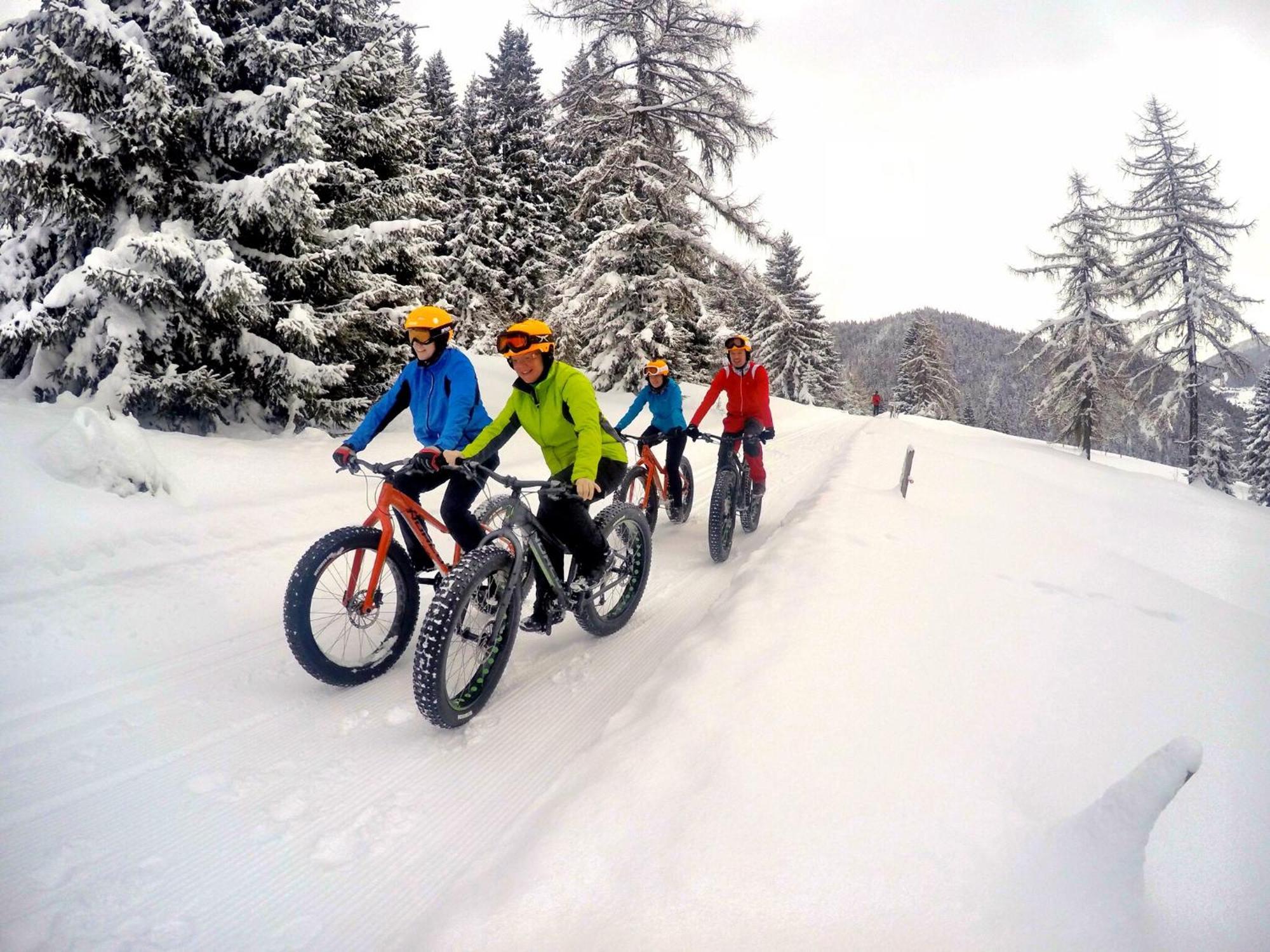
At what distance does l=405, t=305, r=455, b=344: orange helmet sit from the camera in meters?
3.98

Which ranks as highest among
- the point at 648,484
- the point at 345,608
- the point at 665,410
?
the point at 665,410

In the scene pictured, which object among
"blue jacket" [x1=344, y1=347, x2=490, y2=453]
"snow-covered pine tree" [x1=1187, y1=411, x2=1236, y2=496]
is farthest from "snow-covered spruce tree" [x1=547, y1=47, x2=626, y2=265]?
"snow-covered pine tree" [x1=1187, y1=411, x2=1236, y2=496]

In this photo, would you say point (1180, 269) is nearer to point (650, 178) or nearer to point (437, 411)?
point (650, 178)

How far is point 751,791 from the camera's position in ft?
7.26

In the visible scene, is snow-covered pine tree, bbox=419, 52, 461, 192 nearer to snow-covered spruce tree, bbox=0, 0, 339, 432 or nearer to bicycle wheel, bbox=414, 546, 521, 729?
snow-covered spruce tree, bbox=0, 0, 339, 432

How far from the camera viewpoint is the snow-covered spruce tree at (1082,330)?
2647 cm

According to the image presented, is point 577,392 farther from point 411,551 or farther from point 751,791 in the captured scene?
point 751,791

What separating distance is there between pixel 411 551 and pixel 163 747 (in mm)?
1678

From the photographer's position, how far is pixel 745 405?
6.97m

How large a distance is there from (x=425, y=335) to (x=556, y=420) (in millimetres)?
1065

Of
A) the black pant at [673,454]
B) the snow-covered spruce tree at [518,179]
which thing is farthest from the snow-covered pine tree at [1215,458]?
the snow-covered spruce tree at [518,179]

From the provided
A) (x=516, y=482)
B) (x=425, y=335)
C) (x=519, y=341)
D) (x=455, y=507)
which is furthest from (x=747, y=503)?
(x=425, y=335)

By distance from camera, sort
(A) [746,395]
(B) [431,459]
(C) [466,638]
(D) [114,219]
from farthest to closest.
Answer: (D) [114,219] < (A) [746,395] < (B) [431,459] < (C) [466,638]

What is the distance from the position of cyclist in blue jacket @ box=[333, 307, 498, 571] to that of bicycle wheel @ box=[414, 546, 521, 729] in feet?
2.73
